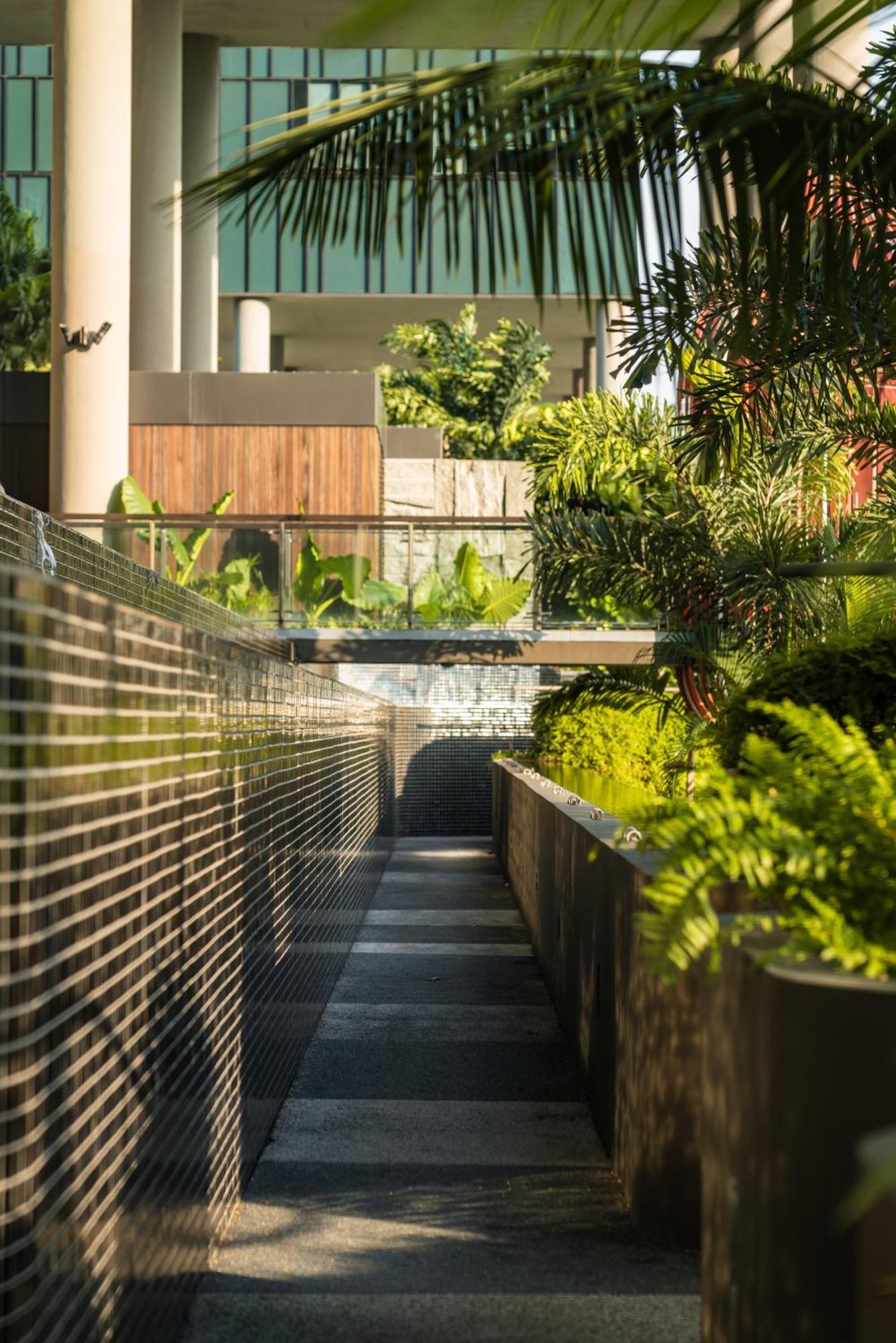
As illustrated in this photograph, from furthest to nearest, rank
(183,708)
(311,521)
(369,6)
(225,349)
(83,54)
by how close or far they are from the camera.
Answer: (225,349), (83,54), (311,521), (183,708), (369,6)

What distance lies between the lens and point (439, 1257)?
4137 mm

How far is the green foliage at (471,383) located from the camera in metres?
47.0

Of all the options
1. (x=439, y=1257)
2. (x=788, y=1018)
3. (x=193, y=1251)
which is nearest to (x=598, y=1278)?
(x=439, y=1257)

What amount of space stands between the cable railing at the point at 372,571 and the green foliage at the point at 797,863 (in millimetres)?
15906

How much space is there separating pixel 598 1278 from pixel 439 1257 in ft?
1.55

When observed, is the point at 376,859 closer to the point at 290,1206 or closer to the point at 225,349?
the point at 290,1206

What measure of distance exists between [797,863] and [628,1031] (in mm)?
2075

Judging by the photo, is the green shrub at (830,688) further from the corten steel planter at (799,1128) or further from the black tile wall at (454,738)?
the black tile wall at (454,738)

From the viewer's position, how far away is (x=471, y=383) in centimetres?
4741

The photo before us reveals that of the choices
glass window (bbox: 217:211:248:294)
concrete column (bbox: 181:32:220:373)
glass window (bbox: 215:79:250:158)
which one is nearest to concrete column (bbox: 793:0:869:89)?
concrete column (bbox: 181:32:220:373)

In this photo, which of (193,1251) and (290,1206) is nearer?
(193,1251)

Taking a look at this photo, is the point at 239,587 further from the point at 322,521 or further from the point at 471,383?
the point at 471,383

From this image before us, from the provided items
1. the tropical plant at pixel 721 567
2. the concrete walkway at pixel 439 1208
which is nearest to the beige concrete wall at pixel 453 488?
the tropical plant at pixel 721 567

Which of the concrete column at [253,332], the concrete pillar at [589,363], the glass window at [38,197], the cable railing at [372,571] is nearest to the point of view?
the cable railing at [372,571]
